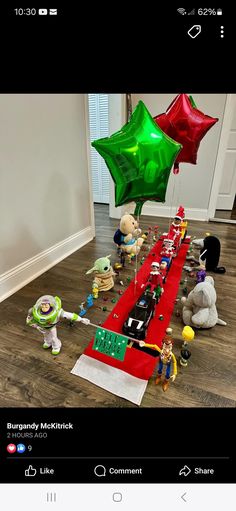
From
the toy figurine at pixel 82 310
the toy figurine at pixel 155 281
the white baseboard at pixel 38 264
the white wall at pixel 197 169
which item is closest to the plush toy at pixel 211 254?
the toy figurine at pixel 155 281

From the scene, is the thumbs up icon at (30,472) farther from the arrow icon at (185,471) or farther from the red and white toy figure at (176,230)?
the red and white toy figure at (176,230)

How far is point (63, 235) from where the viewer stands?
217 cm

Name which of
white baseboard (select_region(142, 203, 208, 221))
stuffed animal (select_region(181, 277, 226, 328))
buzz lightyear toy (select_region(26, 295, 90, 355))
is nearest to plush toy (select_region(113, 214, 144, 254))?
stuffed animal (select_region(181, 277, 226, 328))

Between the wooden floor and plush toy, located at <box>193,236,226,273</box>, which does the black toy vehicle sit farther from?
plush toy, located at <box>193,236,226,273</box>

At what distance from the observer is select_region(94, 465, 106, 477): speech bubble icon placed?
21.0 inches

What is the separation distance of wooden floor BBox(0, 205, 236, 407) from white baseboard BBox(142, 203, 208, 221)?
1420mm

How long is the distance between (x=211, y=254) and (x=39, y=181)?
4.39 ft

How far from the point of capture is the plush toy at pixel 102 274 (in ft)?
5.20

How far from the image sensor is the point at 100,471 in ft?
1.75

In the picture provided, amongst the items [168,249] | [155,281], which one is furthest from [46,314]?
[168,249]

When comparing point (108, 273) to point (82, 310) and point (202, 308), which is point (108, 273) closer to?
point (82, 310)

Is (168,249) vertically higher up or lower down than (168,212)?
higher up
